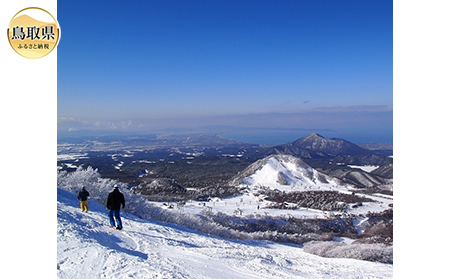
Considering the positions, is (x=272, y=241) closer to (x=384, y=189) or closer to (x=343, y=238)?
(x=343, y=238)

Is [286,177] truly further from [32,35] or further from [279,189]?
[32,35]

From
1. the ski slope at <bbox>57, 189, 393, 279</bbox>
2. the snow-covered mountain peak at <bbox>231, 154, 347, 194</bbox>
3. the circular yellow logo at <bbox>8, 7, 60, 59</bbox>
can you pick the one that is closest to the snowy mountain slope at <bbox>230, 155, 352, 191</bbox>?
the snow-covered mountain peak at <bbox>231, 154, 347, 194</bbox>

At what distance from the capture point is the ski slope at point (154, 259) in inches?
241

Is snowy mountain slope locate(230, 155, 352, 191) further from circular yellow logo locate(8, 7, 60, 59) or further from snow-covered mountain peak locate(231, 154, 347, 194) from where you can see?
circular yellow logo locate(8, 7, 60, 59)

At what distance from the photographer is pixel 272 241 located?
1457cm

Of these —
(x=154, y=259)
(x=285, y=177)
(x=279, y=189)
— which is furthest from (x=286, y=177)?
(x=154, y=259)

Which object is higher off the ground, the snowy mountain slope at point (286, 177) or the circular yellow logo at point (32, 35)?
the circular yellow logo at point (32, 35)

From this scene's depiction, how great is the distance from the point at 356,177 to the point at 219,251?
1910 inches

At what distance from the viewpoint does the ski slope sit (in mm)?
6109

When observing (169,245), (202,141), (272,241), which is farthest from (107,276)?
(202,141)

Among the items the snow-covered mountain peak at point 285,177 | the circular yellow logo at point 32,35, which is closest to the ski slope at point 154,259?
the circular yellow logo at point 32,35

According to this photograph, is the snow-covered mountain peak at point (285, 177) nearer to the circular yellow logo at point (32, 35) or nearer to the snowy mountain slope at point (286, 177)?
the snowy mountain slope at point (286, 177)

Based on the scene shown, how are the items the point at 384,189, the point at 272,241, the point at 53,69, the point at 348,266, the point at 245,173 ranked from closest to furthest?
the point at 53,69 → the point at 348,266 → the point at 272,241 → the point at 384,189 → the point at 245,173

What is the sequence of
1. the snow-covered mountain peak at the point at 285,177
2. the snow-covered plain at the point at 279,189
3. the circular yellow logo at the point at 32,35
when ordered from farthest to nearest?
the snow-covered mountain peak at the point at 285,177
the snow-covered plain at the point at 279,189
the circular yellow logo at the point at 32,35
